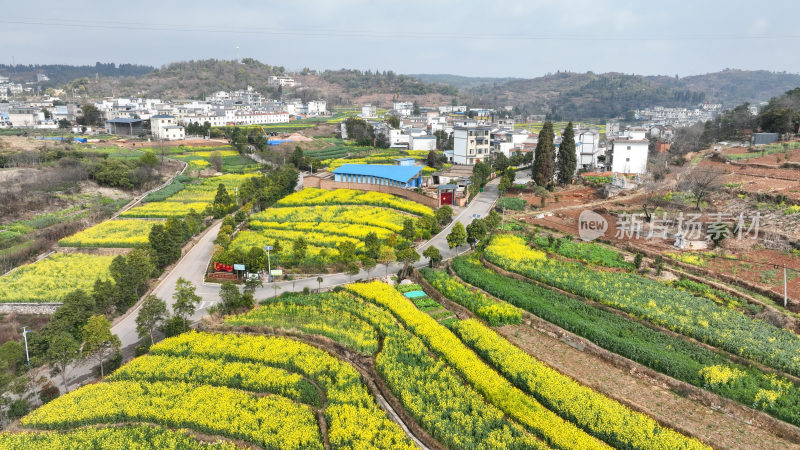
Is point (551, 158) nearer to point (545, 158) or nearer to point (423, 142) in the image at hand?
point (545, 158)

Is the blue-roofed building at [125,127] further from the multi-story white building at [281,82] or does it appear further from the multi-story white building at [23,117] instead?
the multi-story white building at [281,82]

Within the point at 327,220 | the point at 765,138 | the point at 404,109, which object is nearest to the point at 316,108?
the point at 404,109

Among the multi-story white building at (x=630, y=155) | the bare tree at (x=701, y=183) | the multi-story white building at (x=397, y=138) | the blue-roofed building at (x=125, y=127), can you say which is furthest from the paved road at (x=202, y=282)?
the blue-roofed building at (x=125, y=127)

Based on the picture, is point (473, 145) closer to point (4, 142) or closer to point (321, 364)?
point (321, 364)

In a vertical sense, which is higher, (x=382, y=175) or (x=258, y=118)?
(x=258, y=118)

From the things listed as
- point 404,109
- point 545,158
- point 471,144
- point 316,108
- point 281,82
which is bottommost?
point 545,158

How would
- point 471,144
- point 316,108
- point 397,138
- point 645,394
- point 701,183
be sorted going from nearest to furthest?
1. point 645,394
2. point 701,183
3. point 471,144
4. point 397,138
5. point 316,108

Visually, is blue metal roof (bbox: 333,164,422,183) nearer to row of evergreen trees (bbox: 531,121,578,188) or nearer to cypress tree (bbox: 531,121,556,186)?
cypress tree (bbox: 531,121,556,186)
